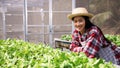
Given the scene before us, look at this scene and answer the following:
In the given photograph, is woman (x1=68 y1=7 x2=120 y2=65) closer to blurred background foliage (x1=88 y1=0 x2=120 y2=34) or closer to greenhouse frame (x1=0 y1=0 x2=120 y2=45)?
greenhouse frame (x1=0 y1=0 x2=120 y2=45)

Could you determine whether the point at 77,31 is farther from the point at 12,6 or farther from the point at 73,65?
the point at 12,6

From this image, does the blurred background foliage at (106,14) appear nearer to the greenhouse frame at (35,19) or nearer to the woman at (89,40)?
the greenhouse frame at (35,19)

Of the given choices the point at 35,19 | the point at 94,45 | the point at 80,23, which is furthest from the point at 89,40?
the point at 35,19

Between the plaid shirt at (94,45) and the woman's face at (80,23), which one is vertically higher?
the woman's face at (80,23)

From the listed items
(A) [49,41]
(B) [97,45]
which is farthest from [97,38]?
(A) [49,41]

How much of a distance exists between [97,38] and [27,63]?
1.46 m

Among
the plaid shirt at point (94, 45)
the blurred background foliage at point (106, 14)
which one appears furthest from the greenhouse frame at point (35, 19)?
the plaid shirt at point (94, 45)

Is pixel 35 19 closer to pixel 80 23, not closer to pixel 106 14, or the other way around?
pixel 106 14

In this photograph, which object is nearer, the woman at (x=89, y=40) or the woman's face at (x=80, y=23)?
the woman at (x=89, y=40)

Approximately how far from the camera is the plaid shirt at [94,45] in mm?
3805

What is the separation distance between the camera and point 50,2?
46.5 ft

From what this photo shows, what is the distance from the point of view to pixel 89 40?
384 cm

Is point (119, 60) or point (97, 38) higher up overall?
point (97, 38)

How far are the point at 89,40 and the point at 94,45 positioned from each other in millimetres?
87
